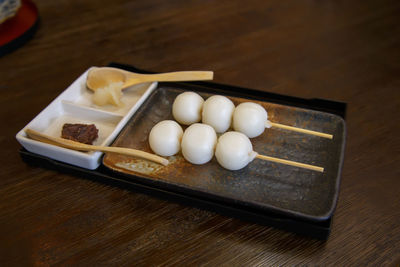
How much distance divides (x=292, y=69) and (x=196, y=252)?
85cm

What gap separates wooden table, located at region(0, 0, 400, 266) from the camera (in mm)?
752

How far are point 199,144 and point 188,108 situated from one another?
0.55ft

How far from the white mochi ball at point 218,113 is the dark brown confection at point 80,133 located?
0.34 metres

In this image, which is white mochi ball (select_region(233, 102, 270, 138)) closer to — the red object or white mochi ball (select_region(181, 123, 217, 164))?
white mochi ball (select_region(181, 123, 217, 164))

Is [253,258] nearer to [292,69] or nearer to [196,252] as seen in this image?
[196,252]

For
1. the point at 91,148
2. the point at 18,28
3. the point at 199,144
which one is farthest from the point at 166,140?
the point at 18,28

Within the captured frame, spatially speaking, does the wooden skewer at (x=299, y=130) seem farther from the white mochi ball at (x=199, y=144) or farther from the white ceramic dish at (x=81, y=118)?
the white ceramic dish at (x=81, y=118)

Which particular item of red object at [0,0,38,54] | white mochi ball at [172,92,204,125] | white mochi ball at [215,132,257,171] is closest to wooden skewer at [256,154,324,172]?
white mochi ball at [215,132,257,171]

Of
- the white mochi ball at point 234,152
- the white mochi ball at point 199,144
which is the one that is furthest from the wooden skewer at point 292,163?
the white mochi ball at point 199,144

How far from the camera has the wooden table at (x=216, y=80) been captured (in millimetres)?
752

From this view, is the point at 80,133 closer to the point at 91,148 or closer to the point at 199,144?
the point at 91,148

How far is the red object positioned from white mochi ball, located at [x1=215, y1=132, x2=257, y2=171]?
116cm

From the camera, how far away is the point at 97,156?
88 cm

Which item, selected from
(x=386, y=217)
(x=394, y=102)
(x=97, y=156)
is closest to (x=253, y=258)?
(x=386, y=217)
